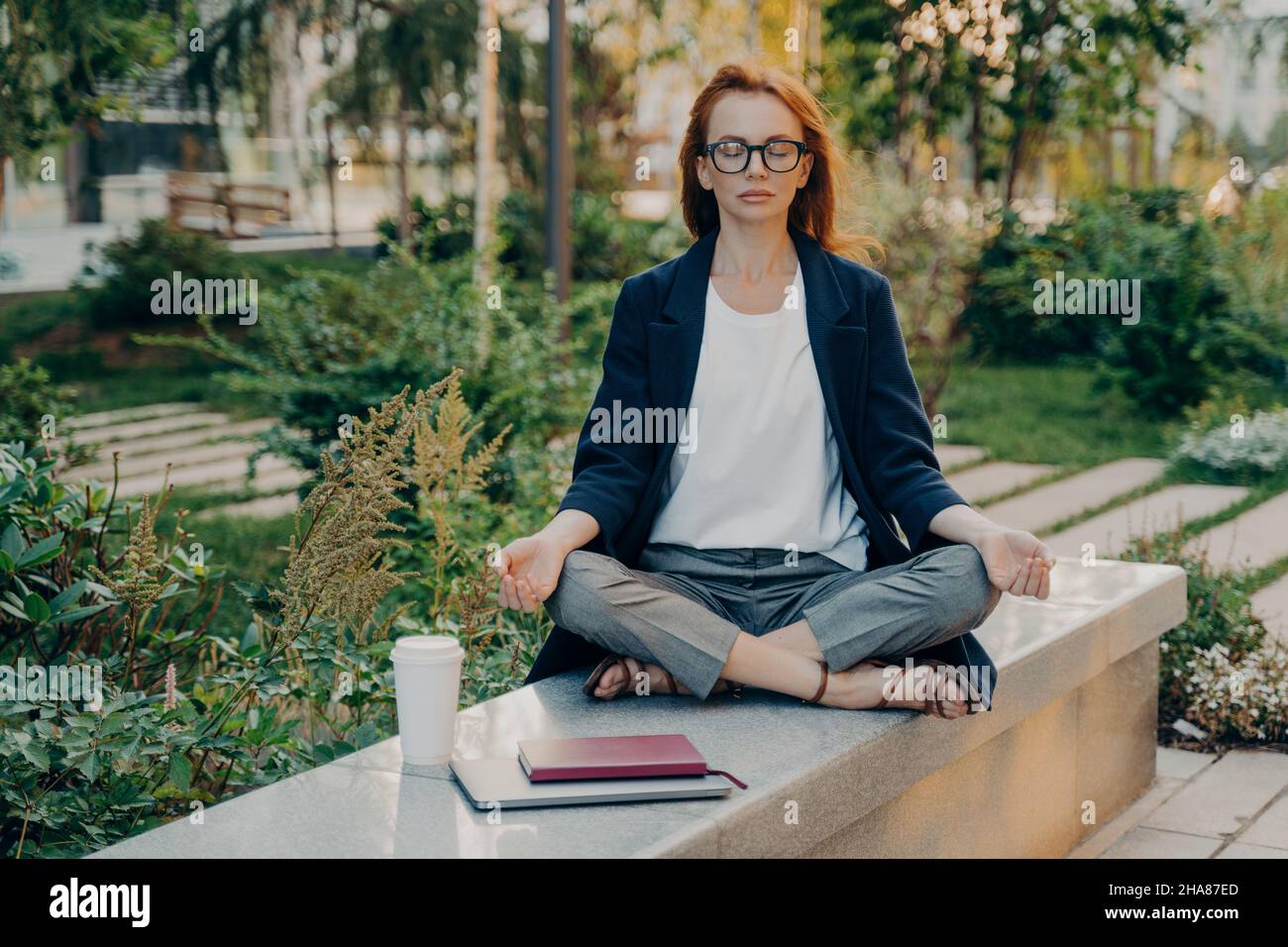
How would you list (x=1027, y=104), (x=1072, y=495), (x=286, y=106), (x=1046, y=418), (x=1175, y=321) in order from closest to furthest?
(x=1072, y=495) < (x=1175, y=321) < (x=1046, y=418) < (x=1027, y=104) < (x=286, y=106)

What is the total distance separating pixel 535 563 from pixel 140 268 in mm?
10200

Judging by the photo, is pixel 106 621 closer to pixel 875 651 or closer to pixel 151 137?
pixel 875 651

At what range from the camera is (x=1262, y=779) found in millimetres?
3506

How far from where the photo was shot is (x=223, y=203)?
1339 centimetres

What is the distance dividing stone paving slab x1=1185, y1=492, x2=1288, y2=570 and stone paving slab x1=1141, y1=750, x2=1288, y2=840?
1.59 metres

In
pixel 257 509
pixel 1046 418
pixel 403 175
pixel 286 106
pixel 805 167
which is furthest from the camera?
pixel 403 175

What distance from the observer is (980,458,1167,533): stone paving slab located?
20.6ft

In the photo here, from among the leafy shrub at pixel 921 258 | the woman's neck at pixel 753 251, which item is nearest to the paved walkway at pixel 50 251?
the leafy shrub at pixel 921 258

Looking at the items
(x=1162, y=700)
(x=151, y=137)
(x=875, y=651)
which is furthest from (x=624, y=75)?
(x=875, y=651)

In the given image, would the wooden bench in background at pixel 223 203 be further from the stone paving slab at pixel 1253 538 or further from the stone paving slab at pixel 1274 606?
the stone paving slab at pixel 1274 606

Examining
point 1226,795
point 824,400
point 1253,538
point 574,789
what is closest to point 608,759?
point 574,789

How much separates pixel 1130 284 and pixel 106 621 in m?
7.03

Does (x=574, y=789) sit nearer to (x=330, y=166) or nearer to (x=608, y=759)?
(x=608, y=759)

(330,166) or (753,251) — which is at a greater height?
(330,166)
